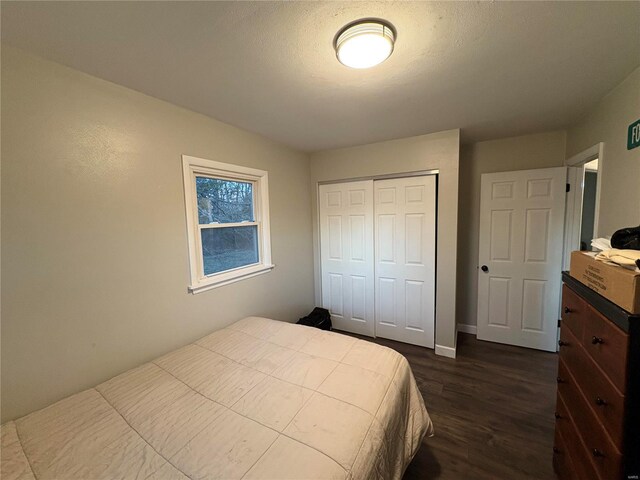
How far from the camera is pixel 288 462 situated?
0.93 metres

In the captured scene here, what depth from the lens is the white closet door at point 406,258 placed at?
2.76m

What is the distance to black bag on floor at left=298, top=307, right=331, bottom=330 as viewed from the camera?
304 centimetres

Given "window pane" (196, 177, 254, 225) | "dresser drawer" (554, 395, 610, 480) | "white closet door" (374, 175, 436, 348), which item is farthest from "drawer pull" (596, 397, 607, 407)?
"window pane" (196, 177, 254, 225)

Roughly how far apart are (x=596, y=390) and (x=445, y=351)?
184 cm

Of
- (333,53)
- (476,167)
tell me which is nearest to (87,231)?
(333,53)

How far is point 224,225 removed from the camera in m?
2.34

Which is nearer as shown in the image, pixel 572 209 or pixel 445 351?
pixel 572 209

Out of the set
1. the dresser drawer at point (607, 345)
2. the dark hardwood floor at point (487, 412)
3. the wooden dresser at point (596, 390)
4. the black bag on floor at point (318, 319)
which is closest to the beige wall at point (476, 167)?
the dark hardwood floor at point (487, 412)

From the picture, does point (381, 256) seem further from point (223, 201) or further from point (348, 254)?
point (223, 201)

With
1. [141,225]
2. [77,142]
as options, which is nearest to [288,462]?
[141,225]

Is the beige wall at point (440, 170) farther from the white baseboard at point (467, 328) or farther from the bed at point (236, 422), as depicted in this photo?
the bed at point (236, 422)

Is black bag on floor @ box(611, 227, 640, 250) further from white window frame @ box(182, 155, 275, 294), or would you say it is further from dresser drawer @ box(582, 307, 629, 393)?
white window frame @ box(182, 155, 275, 294)

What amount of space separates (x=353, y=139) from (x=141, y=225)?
7.12ft

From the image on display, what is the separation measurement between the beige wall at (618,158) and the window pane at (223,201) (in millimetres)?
2870
